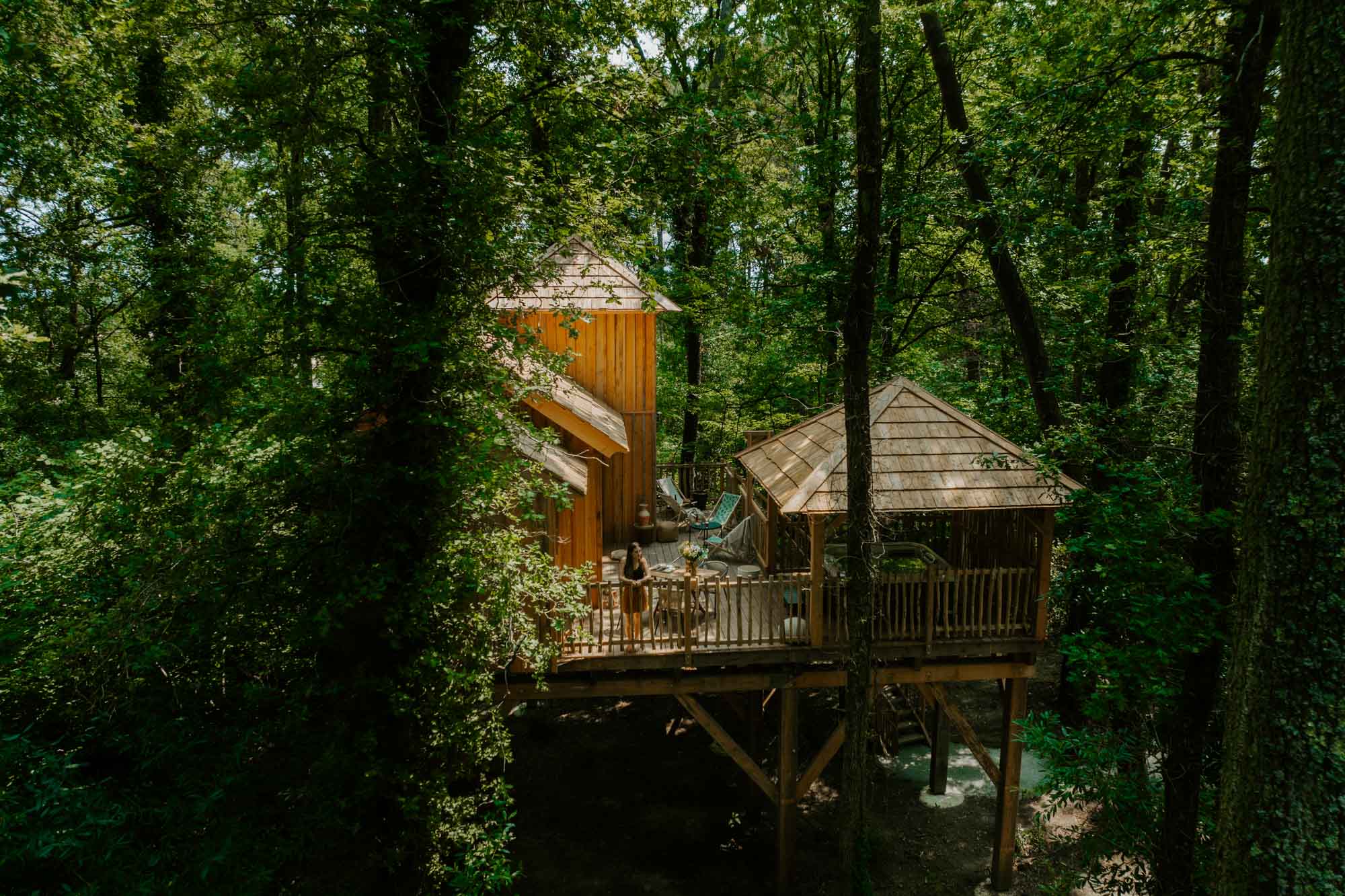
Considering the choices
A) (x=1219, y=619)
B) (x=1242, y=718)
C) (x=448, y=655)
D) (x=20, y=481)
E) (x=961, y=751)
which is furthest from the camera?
(x=961, y=751)

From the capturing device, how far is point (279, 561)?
6.43m

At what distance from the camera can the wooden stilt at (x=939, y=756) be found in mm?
11617

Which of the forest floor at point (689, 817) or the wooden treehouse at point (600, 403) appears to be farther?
the wooden treehouse at point (600, 403)

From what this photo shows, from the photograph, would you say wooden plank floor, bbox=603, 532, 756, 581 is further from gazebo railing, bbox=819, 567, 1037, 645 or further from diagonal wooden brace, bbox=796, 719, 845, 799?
diagonal wooden brace, bbox=796, 719, 845, 799

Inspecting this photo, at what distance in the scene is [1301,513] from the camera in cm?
356

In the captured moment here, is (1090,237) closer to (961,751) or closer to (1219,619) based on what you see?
(1219,619)

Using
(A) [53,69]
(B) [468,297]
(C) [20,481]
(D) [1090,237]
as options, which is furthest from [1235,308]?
(A) [53,69]

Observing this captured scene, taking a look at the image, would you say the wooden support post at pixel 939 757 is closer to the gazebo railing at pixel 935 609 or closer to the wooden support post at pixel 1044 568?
the gazebo railing at pixel 935 609

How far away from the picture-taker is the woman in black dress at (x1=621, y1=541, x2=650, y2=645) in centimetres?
873

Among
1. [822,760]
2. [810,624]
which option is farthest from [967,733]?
[810,624]

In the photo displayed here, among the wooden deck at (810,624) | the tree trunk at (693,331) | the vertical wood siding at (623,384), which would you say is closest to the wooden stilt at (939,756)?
the wooden deck at (810,624)

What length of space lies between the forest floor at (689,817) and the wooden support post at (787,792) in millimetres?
329

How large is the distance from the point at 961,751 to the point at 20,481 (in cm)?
1535

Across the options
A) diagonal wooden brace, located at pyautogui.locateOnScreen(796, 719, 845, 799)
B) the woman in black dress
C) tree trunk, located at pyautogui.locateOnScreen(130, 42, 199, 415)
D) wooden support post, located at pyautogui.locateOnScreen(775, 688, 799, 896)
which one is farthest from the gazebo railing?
tree trunk, located at pyautogui.locateOnScreen(130, 42, 199, 415)
